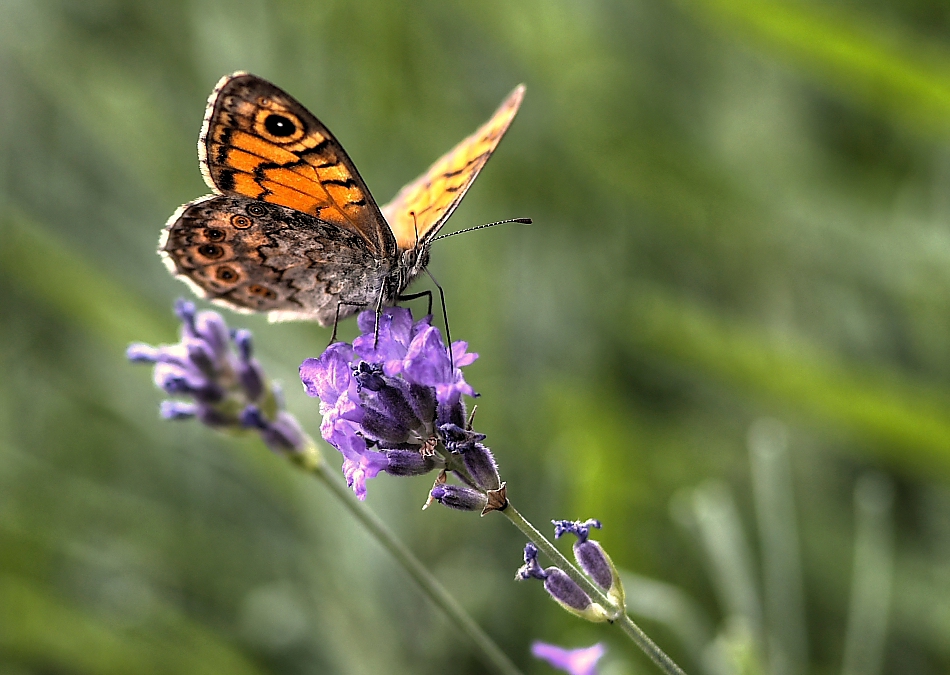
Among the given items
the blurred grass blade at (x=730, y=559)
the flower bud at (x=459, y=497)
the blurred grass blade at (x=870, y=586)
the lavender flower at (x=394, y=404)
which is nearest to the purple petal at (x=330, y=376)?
the lavender flower at (x=394, y=404)

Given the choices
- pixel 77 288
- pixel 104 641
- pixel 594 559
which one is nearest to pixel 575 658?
pixel 594 559

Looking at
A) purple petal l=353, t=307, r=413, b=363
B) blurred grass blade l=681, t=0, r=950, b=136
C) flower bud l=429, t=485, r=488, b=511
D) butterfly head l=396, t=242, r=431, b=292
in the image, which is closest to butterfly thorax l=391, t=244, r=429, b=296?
butterfly head l=396, t=242, r=431, b=292

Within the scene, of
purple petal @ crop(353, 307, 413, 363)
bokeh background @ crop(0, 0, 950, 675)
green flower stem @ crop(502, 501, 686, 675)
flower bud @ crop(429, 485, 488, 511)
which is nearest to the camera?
green flower stem @ crop(502, 501, 686, 675)

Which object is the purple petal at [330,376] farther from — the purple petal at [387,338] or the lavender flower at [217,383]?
the lavender flower at [217,383]

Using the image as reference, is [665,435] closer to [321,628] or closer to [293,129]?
[321,628]

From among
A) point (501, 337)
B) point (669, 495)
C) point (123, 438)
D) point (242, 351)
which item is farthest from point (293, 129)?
point (123, 438)

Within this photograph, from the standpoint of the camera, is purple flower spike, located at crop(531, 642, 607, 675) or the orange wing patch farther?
the orange wing patch

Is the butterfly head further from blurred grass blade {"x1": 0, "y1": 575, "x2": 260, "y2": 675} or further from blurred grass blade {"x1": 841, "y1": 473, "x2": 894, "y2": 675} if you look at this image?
blurred grass blade {"x1": 0, "y1": 575, "x2": 260, "y2": 675}

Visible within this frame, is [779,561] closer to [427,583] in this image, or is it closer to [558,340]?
[427,583]
